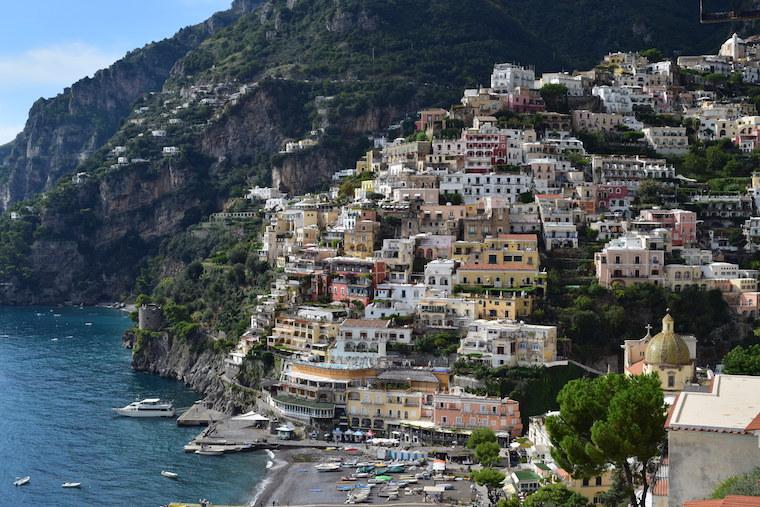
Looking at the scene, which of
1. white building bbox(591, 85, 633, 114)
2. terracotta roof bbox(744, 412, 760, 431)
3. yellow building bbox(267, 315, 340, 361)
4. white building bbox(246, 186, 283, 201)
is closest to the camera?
terracotta roof bbox(744, 412, 760, 431)

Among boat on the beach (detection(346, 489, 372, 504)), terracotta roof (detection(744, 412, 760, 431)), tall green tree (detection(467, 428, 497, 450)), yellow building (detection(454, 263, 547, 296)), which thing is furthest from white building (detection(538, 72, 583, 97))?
terracotta roof (detection(744, 412, 760, 431))

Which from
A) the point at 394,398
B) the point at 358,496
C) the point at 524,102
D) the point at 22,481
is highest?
the point at 524,102

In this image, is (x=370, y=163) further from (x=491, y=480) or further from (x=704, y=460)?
(x=704, y=460)

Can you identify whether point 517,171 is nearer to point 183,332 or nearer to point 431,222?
point 431,222

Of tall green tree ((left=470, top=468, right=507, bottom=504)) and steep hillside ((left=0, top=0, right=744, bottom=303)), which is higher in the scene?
steep hillside ((left=0, top=0, right=744, bottom=303))

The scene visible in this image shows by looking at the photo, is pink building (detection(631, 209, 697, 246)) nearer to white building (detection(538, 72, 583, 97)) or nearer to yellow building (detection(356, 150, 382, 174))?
white building (detection(538, 72, 583, 97))

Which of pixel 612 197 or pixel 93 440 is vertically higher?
pixel 612 197

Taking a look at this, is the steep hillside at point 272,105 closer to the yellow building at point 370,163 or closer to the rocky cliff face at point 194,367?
the yellow building at point 370,163

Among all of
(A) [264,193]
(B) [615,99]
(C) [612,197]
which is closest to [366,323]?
(C) [612,197]
